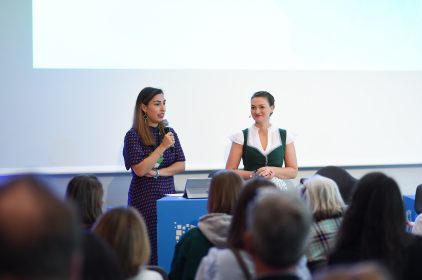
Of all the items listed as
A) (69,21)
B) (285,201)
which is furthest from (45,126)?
(285,201)

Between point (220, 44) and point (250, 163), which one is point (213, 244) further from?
point (220, 44)

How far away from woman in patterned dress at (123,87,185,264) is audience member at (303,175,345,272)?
1472 mm

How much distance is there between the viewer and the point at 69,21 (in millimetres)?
4566

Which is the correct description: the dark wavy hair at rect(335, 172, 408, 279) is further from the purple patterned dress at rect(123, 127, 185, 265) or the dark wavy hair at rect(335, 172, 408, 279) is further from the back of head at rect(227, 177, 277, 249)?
the purple patterned dress at rect(123, 127, 185, 265)

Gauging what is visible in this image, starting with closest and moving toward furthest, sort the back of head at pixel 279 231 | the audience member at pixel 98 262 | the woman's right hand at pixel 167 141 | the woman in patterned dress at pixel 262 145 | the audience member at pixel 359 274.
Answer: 1. the audience member at pixel 359 274
2. the back of head at pixel 279 231
3. the audience member at pixel 98 262
4. the woman's right hand at pixel 167 141
5. the woman in patterned dress at pixel 262 145

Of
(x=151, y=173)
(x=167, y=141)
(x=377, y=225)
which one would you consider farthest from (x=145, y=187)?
(x=377, y=225)

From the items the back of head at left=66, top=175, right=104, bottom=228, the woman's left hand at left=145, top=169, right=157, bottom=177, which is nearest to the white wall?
the woman's left hand at left=145, top=169, right=157, bottom=177

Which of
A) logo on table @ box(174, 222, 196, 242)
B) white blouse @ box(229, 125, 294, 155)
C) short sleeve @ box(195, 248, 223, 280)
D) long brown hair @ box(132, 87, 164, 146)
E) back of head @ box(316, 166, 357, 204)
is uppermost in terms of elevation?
long brown hair @ box(132, 87, 164, 146)

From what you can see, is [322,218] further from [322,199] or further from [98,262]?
[98,262]

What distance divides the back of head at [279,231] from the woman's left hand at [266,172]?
2.35 meters

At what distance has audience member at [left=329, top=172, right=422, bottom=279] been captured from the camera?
1.98 m

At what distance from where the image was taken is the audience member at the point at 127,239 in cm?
184

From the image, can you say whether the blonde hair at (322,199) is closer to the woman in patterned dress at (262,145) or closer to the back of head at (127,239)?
the back of head at (127,239)

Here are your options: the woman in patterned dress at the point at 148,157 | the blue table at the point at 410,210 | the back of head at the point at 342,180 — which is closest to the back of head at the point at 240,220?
the back of head at the point at 342,180
